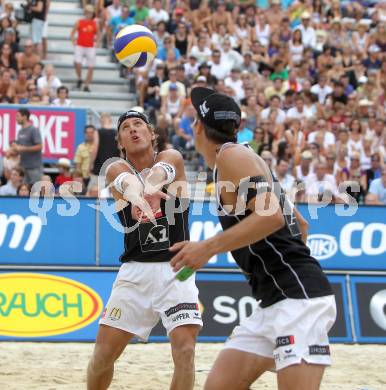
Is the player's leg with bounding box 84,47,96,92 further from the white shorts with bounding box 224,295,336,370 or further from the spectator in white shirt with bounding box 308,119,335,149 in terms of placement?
the white shorts with bounding box 224,295,336,370

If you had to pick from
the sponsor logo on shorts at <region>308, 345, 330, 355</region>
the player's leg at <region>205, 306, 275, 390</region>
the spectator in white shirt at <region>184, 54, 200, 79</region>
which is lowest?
the player's leg at <region>205, 306, 275, 390</region>

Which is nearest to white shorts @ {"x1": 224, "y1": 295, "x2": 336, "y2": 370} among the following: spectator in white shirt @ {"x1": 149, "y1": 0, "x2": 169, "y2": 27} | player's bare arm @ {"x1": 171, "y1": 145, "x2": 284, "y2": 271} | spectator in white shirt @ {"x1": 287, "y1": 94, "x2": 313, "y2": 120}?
player's bare arm @ {"x1": 171, "y1": 145, "x2": 284, "y2": 271}

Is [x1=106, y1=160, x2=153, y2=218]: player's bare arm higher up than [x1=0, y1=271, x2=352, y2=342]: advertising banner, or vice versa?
[x1=106, y1=160, x2=153, y2=218]: player's bare arm

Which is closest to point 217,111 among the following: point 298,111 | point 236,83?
point 298,111

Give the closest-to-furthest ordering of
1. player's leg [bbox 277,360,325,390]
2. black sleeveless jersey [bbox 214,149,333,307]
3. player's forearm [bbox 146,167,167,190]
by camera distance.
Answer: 1. player's leg [bbox 277,360,325,390]
2. black sleeveless jersey [bbox 214,149,333,307]
3. player's forearm [bbox 146,167,167,190]

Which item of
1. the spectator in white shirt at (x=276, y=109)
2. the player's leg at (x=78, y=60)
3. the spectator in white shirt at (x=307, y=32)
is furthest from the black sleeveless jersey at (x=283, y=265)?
the spectator in white shirt at (x=307, y=32)

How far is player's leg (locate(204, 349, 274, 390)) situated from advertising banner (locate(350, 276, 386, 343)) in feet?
17.6

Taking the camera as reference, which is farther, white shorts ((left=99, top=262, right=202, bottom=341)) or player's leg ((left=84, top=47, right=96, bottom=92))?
player's leg ((left=84, top=47, right=96, bottom=92))

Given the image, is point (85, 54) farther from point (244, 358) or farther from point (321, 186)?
point (244, 358)

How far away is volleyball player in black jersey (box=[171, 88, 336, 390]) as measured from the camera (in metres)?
4.39

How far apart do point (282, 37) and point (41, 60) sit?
4.81 meters

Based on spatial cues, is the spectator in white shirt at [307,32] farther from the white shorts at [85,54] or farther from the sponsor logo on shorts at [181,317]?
the sponsor logo on shorts at [181,317]

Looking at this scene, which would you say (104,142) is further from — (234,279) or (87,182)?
(234,279)

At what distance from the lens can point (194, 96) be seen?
16.3ft
